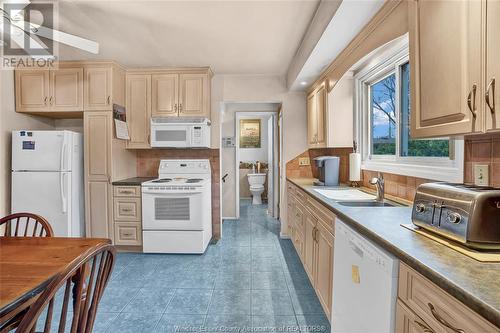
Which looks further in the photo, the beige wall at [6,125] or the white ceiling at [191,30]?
the beige wall at [6,125]

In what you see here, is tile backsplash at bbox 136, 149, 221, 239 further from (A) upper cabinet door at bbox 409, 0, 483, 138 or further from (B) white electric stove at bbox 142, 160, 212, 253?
(A) upper cabinet door at bbox 409, 0, 483, 138

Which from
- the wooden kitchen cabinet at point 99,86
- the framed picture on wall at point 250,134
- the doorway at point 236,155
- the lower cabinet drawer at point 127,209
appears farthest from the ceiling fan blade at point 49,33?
the framed picture on wall at point 250,134

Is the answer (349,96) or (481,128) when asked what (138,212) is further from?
(481,128)

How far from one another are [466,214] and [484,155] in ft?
1.88

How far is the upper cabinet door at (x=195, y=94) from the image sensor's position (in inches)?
138

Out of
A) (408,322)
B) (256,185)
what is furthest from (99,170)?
(256,185)

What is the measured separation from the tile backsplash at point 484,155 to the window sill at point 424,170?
5 centimetres

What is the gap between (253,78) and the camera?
3803 mm

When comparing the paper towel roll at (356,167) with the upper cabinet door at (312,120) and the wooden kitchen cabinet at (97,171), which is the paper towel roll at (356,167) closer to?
the upper cabinet door at (312,120)

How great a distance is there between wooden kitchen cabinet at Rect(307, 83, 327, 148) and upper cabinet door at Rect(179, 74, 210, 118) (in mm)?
1377

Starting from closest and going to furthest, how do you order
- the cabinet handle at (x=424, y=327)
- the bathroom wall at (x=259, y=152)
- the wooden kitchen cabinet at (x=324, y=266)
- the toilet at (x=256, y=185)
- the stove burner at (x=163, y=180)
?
the cabinet handle at (x=424, y=327) → the wooden kitchen cabinet at (x=324, y=266) → the stove burner at (x=163, y=180) → the toilet at (x=256, y=185) → the bathroom wall at (x=259, y=152)

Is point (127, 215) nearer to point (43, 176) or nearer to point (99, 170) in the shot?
point (99, 170)

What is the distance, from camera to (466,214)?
2.97 feet

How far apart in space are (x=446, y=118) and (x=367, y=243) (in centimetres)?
61
